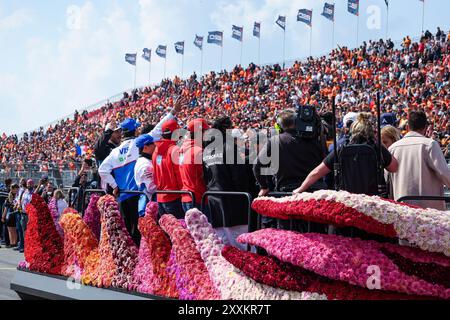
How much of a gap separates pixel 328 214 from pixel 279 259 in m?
0.48

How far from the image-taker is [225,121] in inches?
257

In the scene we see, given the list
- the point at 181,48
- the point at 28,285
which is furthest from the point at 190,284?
the point at 181,48

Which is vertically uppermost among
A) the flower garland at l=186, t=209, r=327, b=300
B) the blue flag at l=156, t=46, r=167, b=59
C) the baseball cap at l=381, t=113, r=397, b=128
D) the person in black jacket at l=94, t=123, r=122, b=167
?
the blue flag at l=156, t=46, r=167, b=59

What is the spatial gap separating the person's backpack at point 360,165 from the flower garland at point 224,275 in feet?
3.20

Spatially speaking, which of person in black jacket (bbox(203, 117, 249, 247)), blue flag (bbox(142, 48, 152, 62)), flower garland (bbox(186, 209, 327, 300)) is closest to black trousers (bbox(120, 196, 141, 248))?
person in black jacket (bbox(203, 117, 249, 247))

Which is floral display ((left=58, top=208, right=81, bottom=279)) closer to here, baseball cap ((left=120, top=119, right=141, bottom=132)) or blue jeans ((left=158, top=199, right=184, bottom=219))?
blue jeans ((left=158, top=199, right=184, bottom=219))

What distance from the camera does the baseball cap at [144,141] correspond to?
24.2 ft

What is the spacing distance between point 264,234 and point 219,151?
175 cm

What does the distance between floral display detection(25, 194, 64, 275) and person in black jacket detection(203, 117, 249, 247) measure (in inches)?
72.7

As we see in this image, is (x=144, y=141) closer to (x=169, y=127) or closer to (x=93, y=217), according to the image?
(x=169, y=127)

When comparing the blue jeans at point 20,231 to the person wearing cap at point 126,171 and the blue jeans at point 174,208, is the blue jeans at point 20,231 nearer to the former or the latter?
the person wearing cap at point 126,171

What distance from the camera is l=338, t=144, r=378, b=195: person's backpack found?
4.82 m
